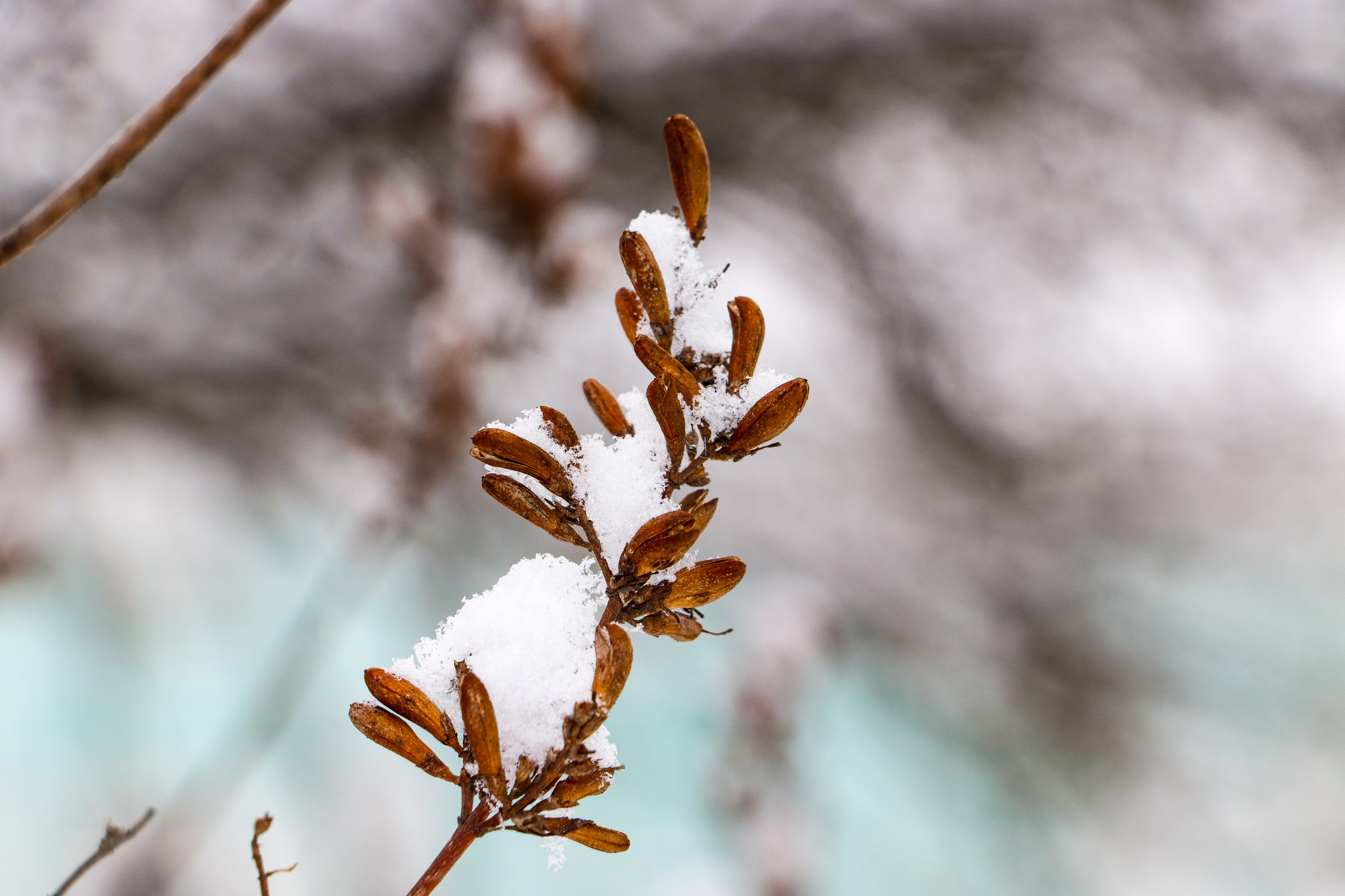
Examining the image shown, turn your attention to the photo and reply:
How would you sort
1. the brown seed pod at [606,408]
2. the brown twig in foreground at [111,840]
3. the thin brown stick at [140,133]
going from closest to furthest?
the thin brown stick at [140,133], the brown twig in foreground at [111,840], the brown seed pod at [606,408]

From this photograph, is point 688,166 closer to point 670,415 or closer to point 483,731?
point 670,415

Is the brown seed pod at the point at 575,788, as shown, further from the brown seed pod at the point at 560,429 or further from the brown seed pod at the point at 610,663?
the brown seed pod at the point at 560,429

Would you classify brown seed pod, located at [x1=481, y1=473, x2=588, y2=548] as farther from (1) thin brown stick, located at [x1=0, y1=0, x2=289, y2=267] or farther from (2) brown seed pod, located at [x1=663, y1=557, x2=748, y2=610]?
(1) thin brown stick, located at [x1=0, y1=0, x2=289, y2=267]

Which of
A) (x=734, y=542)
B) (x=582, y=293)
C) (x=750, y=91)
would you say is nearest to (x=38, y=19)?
(x=582, y=293)

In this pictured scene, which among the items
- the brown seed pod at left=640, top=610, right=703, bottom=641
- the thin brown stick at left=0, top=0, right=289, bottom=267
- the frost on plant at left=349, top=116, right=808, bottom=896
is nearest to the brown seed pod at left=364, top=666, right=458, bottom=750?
the frost on plant at left=349, top=116, right=808, bottom=896

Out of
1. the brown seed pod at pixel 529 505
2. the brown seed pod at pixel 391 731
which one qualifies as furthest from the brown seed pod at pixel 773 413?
the brown seed pod at pixel 391 731

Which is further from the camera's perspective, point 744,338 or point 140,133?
point 744,338

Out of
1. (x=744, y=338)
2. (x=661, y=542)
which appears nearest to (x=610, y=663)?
(x=661, y=542)
